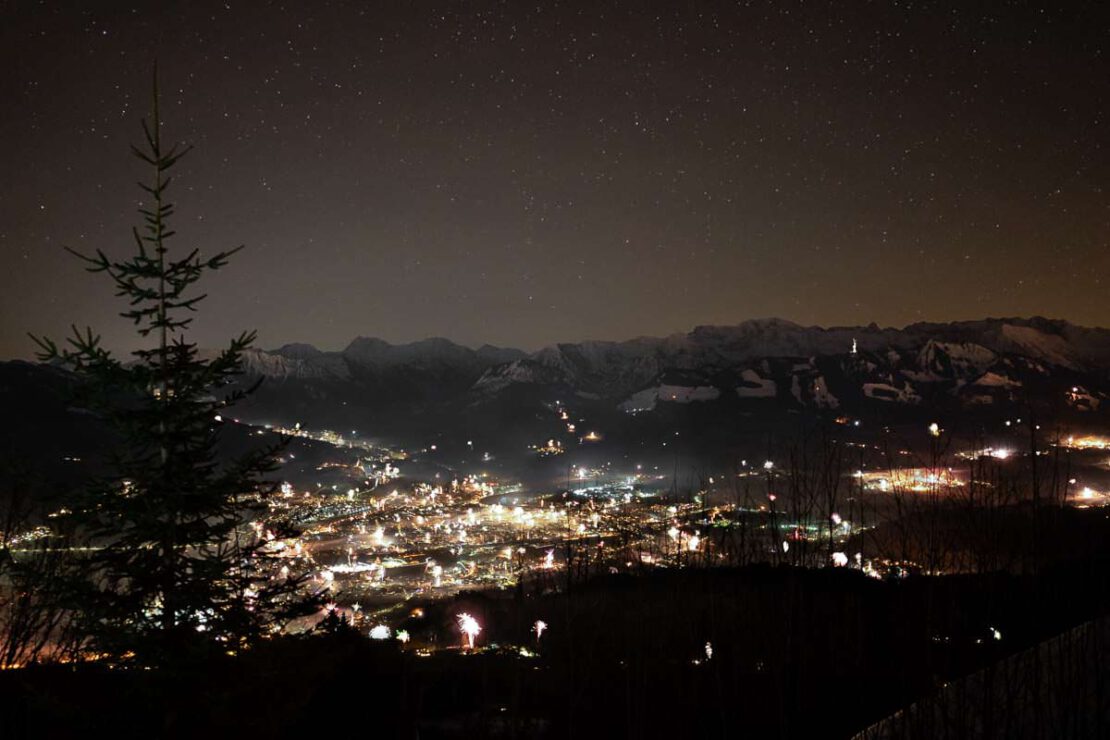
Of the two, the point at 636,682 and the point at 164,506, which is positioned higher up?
the point at 164,506

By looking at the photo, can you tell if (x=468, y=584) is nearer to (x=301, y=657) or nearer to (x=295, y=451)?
(x=301, y=657)

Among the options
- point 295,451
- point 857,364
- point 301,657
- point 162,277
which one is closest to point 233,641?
point 301,657

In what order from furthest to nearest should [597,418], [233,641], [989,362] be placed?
[989,362] < [597,418] < [233,641]
